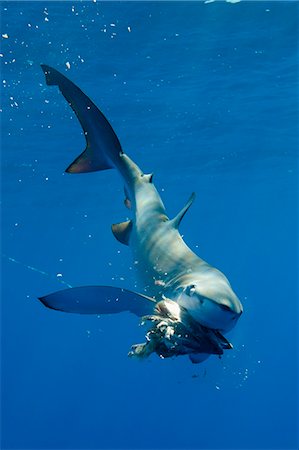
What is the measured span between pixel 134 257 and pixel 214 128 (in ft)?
68.2

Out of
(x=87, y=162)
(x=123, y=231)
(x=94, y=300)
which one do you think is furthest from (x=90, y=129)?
(x=94, y=300)

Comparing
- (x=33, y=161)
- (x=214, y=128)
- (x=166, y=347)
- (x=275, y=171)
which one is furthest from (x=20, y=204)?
(x=166, y=347)

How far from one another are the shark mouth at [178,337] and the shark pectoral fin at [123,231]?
1.98 meters

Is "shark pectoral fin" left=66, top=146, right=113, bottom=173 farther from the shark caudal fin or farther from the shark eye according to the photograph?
the shark eye

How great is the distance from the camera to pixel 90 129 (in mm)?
6797

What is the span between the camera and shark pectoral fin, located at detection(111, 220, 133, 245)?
670 centimetres

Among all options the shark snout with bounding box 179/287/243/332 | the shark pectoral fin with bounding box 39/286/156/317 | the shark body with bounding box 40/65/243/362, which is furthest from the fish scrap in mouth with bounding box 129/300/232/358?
the shark pectoral fin with bounding box 39/286/156/317

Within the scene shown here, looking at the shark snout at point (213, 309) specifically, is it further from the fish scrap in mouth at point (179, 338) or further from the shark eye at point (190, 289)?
the fish scrap in mouth at point (179, 338)

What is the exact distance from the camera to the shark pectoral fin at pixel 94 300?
4301 mm

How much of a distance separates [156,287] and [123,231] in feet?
4.73

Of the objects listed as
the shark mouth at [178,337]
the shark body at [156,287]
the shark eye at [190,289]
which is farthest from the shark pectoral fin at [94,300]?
the shark eye at [190,289]

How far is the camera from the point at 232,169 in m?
35.2

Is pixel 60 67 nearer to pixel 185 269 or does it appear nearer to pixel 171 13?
pixel 171 13

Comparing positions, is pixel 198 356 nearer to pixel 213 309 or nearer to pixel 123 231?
pixel 213 309
